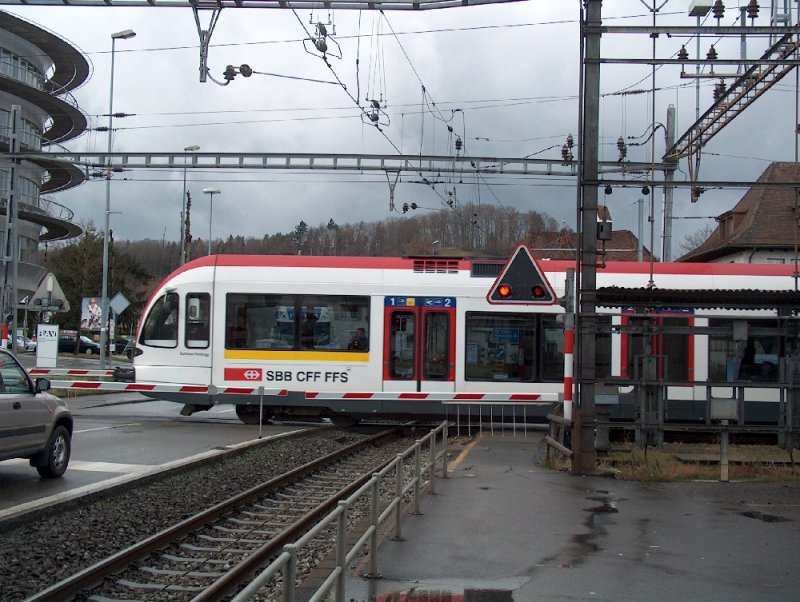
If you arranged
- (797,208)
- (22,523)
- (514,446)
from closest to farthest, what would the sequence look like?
(22,523) → (797,208) → (514,446)

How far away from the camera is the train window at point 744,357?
1600cm

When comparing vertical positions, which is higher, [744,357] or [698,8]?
[698,8]

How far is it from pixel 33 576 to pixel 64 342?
207ft

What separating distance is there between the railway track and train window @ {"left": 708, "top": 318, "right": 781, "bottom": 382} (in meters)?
7.74

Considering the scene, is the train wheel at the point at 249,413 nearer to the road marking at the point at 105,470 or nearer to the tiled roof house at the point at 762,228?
the road marking at the point at 105,470

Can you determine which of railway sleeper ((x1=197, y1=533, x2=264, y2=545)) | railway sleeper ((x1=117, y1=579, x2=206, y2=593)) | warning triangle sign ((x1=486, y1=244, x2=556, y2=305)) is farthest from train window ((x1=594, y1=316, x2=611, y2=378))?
railway sleeper ((x1=117, y1=579, x2=206, y2=593))

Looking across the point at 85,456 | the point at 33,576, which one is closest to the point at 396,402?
the point at 85,456

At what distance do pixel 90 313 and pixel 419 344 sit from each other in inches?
980

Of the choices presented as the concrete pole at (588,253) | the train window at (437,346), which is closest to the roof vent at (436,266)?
the train window at (437,346)

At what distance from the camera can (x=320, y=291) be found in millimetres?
19703

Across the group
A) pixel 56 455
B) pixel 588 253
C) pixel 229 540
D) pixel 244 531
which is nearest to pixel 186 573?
pixel 229 540

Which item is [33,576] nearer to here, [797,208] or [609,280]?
[797,208]

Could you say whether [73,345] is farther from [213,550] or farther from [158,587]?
[158,587]

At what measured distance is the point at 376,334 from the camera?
19453mm
